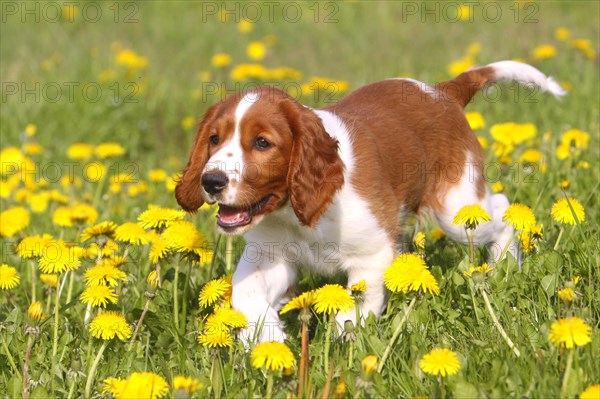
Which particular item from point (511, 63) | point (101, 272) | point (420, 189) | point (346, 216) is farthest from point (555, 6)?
point (101, 272)

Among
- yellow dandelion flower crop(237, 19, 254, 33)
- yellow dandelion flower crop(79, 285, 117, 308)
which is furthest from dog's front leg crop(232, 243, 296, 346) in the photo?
yellow dandelion flower crop(237, 19, 254, 33)

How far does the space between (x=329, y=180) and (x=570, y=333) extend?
1.25 metres

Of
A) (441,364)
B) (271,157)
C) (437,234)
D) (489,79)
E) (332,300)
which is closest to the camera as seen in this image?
(441,364)

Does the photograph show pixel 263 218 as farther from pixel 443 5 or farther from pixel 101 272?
pixel 443 5

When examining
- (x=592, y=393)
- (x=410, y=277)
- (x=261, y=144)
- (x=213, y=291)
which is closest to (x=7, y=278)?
(x=213, y=291)

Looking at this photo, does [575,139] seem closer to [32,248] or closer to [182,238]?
[182,238]

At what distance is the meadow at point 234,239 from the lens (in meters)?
2.80

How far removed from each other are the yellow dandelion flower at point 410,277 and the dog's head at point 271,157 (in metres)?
0.53

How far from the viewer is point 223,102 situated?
141 inches

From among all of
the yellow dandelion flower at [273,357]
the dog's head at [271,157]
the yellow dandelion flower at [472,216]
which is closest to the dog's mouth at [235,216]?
the dog's head at [271,157]

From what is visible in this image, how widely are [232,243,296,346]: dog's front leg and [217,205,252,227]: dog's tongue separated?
332 millimetres

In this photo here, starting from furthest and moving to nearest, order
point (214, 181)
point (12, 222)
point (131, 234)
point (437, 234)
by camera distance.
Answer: point (437, 234) < point (12, 222) < point (131, 234) < point (214, 181)

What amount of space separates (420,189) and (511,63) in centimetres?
94

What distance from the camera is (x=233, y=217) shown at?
11.0 ft
